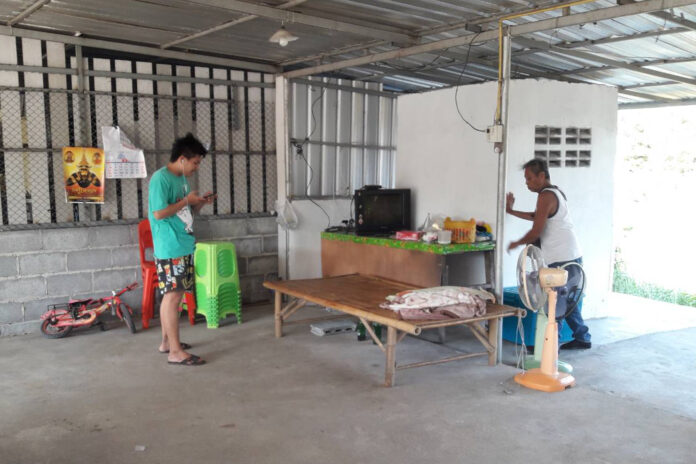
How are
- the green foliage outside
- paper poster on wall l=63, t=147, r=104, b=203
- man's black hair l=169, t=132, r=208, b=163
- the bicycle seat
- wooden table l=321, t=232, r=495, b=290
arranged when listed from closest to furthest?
man's black hair l=169, t=132, r=208, b=163
wooden table l=321, t=232, r=495, b=290
the bicycle seat
paper poster on wall l=63, t=147, r=104, b=203
the green foliage outside

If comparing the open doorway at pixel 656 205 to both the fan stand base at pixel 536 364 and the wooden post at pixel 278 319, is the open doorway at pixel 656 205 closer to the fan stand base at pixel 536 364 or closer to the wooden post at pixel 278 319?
the fan stand base at pixel 536 364

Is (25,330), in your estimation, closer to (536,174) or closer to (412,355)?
(412,355)

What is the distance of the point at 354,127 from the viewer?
8.19 metres

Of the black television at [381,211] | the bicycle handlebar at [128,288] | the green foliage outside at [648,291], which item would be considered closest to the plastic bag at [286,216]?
the black television at [381,211]

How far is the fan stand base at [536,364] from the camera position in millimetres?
4781

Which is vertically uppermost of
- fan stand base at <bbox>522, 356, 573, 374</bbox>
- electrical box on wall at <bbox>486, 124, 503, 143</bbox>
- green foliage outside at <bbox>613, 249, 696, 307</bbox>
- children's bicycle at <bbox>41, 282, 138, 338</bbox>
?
electrical box on wall at <bbox>486, 124, 503, 143</bbox>

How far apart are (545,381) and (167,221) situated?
3168 millimetres

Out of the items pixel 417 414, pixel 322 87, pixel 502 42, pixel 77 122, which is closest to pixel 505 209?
pixel 502 42

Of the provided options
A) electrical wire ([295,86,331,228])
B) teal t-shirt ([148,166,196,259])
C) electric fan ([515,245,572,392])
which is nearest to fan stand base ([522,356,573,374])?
electric fan ([515,245,572,392])

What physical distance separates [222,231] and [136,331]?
1684 millimetres

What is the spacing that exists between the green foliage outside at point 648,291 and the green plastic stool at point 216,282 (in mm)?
5986

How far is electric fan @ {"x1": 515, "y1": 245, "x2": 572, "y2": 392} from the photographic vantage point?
438 centimetres

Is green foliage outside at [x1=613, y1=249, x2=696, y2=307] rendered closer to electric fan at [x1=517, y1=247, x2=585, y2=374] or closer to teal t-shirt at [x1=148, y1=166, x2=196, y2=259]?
electric fan at [x1=517, y1=247, x2=585, y2=374]

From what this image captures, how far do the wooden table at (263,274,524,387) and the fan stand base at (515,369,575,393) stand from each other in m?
0.48
